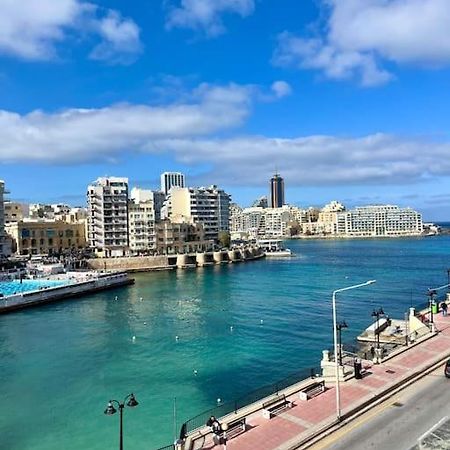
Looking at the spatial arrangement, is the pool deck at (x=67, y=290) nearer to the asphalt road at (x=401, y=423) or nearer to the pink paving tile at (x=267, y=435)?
the pink paving tile at (x=267, y=435)

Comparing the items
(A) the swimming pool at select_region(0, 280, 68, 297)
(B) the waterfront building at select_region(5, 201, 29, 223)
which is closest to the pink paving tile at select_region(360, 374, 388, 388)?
(A) the swimming pool at select_region(0, 280, 68, 297)

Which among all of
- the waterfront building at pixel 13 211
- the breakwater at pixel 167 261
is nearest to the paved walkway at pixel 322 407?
the breakwater at pixel 167 261

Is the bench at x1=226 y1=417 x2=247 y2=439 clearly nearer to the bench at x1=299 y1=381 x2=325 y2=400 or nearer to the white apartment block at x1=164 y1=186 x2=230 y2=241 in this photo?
the bench at x1=299 y1=381 x2=325 y2=400

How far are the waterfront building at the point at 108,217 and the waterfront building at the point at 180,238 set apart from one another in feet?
33.7

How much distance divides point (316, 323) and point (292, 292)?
25.0m

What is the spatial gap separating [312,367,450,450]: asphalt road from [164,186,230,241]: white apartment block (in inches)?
5134

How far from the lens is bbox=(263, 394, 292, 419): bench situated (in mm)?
20744

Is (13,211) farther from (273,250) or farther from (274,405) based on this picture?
(274,405)

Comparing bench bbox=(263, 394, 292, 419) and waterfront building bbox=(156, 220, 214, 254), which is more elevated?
waterfront building bbox=(156, 220, 214, 254)

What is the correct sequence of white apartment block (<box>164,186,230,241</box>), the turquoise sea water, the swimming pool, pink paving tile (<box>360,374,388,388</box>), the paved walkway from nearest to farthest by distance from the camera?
the paved walkway < pink paving tile (<box>360,374,388,388</box>) < the turquoise sea water < the swimming pool < white apartment block (<box>164,186,230,241</box>)

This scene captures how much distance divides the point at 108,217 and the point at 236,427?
373 ft

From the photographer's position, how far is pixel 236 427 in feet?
64.5

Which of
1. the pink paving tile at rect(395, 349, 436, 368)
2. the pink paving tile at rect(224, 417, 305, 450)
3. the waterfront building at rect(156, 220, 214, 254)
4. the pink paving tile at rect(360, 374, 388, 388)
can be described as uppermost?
the waterfront building at rect(156, 220, 214, 254)

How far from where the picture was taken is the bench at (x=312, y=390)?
22.6 m
